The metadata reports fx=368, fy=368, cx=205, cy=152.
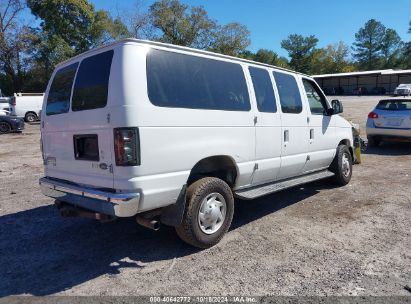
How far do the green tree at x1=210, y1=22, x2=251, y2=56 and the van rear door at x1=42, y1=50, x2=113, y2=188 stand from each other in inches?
1936

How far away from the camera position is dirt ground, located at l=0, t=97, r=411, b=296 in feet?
11.6

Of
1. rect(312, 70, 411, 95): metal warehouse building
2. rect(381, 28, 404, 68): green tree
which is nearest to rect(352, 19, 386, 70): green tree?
rect(381, 28, 404, 68): green tree

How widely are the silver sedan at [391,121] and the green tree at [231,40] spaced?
139 feet

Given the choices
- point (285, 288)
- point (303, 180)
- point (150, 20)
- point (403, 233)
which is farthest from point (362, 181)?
point (150, 20)

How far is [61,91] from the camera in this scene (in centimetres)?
457

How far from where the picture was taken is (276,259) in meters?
4.07

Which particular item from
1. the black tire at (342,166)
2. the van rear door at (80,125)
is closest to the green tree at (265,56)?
the black tire at (342,166)

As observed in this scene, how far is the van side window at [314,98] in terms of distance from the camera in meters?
6.31

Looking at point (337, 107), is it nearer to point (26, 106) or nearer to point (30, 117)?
point (26, 106)

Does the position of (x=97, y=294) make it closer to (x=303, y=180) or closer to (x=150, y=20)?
(x=303, y=180)

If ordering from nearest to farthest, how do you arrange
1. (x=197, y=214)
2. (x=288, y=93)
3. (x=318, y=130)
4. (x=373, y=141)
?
(x=197, y=214) < (x=288, y=93) < (x=318, y=130) < (x=373, y=141)

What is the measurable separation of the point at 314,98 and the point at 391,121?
5914mm

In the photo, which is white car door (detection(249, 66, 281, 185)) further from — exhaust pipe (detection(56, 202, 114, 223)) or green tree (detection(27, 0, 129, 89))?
green tree (detection(27, 0, 129, 89))

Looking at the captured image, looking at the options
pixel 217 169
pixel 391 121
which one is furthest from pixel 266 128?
pixel 391 121
